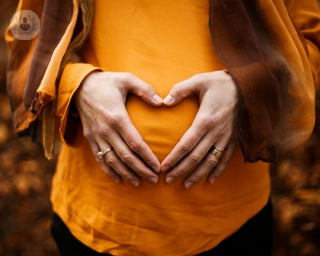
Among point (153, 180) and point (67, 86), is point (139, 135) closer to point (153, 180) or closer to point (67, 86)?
point (153, 180)

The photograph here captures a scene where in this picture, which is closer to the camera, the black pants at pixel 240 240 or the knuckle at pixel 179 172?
the knuckle at pixel 179 172

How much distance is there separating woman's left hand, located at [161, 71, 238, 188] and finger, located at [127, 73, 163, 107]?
22 millimetres

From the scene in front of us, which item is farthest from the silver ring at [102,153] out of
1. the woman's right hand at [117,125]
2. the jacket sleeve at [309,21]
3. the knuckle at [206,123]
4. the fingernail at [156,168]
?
the jacket sleeve at [309,21]

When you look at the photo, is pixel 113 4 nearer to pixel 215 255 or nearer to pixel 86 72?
pixel 86 72

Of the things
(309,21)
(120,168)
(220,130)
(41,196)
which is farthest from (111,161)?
(41,196)

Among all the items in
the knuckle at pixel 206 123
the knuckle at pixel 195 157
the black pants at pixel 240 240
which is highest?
the knuckle at pixel 206 123

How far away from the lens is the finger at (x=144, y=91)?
945 millimetres

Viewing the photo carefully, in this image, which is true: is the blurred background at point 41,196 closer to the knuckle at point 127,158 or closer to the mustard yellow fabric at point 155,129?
the mustard yellow fabric at point 155,129

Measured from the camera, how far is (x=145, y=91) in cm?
94

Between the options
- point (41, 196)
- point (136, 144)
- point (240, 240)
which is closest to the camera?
point (136, 144)

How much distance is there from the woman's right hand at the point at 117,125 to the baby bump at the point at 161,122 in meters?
0.02

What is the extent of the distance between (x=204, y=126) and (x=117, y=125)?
18 centimetres

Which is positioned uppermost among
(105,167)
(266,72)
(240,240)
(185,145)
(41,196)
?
(266,72)

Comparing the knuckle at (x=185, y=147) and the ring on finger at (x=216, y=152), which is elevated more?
the knuckle at (x=185, y=147)
